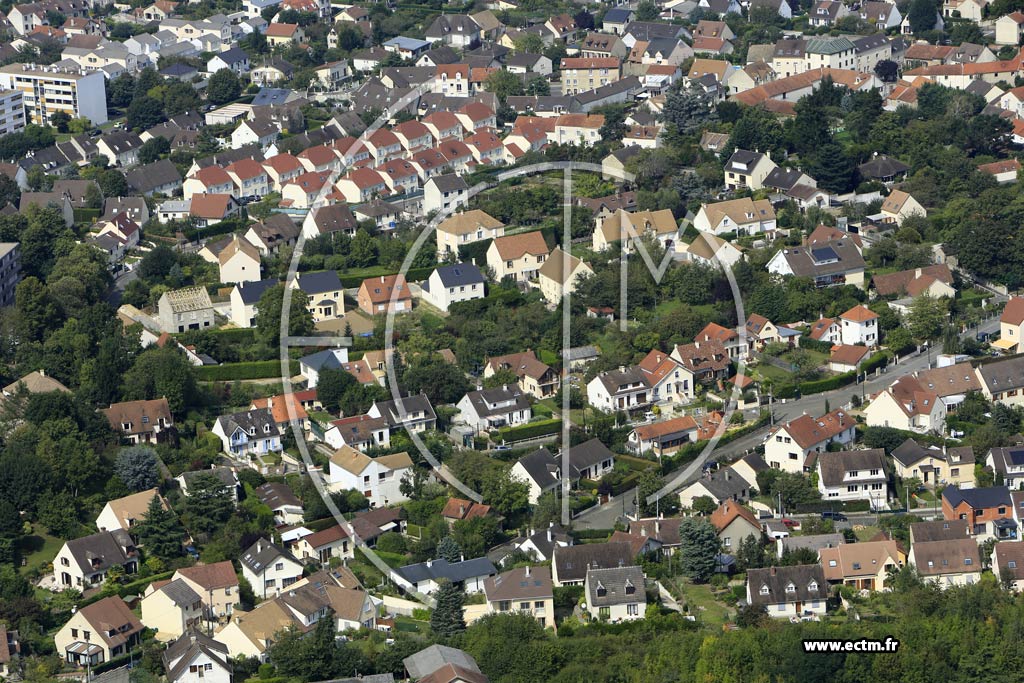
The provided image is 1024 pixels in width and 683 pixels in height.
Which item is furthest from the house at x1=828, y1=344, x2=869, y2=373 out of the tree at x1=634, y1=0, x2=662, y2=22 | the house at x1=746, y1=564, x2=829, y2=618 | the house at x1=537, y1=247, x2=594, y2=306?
the tree at x1=634, y1=0, x2=662, y2=22

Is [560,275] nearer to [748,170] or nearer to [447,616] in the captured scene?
[748,170]

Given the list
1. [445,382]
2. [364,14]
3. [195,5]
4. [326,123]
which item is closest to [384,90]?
[326,123]

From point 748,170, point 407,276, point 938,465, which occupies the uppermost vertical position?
point 748,170

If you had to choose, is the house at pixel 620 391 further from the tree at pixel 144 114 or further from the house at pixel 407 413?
the tree at pixel 144 114

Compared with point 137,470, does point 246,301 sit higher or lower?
higher

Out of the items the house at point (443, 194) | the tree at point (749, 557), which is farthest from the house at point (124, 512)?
the house at point (443, 194)

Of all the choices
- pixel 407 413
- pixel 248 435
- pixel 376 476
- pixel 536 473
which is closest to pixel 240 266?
pixel 248 435

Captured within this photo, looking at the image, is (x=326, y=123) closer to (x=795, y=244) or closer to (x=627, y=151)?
(x=627, y=151)

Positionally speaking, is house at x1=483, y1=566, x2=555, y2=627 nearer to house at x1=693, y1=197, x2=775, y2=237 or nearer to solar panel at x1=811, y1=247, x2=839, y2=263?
solar panel at x1=811, y1=247, x2=839, y2=263
